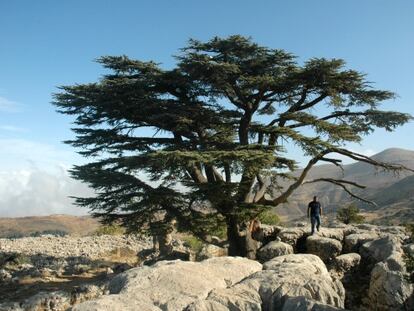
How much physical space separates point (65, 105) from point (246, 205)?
1022cm

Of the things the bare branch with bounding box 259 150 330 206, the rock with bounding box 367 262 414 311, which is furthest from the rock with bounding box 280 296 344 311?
the bare branch with bounding box 259 150 330 206

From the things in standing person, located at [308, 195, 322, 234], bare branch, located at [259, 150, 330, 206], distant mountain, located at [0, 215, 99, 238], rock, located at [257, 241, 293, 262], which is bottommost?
distant mountain, located at [0, 215, 99, 238]

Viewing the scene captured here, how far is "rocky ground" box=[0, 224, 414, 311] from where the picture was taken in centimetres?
950

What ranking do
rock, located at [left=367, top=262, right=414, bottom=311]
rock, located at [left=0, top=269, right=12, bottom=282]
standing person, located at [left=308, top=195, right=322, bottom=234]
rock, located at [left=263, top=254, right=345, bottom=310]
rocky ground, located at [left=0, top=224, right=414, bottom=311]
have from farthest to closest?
1. standing person, located at [left=308, top=195, right=322, bottom=234]
2. rock, located at [left=0, top=269, right=12, bottom=282]
3. rock, located at [left=367, top=262, right=414, bottom=311]
4. rock, located at [left=263, top=254, right=345, bottom=310]
5. rocky ground, located at [left=0, top=224, right=414, bottom=311]

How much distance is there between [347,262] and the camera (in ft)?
62.1

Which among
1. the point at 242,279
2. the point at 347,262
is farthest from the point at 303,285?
the point at 347,262

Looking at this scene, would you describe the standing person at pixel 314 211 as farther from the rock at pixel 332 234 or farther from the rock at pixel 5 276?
the rock at pixel 5 276

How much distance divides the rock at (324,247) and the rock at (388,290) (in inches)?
216

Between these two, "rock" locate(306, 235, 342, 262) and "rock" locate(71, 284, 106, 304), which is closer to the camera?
"rock" locate(71, 284, 106, 304)

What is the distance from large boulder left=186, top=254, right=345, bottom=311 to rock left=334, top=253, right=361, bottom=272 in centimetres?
773

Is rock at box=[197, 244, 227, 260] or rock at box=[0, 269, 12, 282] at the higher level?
rock at box=[197, 244, 227, 260]

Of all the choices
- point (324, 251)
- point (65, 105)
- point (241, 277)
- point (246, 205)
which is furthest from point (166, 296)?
point (65, 105)

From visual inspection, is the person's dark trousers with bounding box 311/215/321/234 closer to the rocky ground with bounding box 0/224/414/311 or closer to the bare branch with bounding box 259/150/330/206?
the rocky ground with bounding box 0/224/414/311

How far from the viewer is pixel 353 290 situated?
1733 cm
